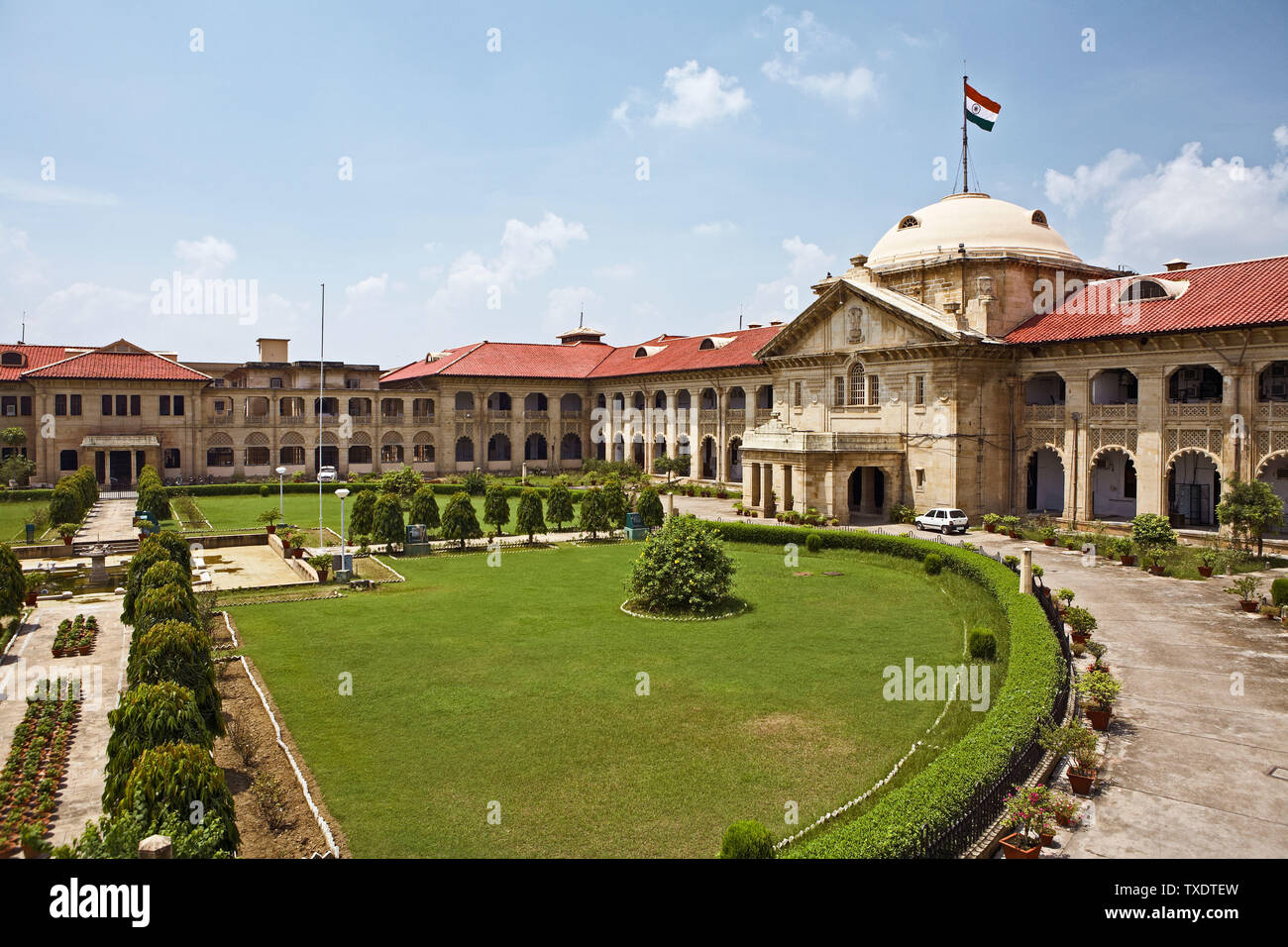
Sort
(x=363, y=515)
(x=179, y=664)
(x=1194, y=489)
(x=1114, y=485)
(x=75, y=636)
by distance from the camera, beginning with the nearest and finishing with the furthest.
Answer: (x=179, y=664)
(x=75, y=636)
(x=363, y=515)
(x=1194, y=489)
(x=1114, y=485)

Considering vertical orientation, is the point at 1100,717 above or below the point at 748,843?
below

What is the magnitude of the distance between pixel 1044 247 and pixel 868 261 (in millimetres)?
8728

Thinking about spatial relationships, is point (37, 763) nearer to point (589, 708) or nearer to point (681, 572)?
point (589, 708)

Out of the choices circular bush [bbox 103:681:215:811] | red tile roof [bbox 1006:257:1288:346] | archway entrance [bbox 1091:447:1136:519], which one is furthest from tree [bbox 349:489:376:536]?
archway entrance [bbox 1091:447:1136:519]

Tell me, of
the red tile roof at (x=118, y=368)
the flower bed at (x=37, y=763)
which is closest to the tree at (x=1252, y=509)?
the flower bed at (x=37, y=763)

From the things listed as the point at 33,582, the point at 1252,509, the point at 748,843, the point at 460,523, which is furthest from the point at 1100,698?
the point at 33,582

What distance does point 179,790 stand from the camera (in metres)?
9.26

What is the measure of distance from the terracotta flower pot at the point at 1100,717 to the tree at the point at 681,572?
10.7 m

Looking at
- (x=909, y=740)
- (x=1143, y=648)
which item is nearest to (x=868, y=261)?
(x=1143, y=648)

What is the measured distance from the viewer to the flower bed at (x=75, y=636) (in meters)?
19.8

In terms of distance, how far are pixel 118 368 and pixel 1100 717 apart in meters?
64.8

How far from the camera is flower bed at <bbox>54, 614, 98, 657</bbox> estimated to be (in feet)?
65.1

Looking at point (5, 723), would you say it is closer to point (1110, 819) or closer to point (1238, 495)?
point (1110, 819)
